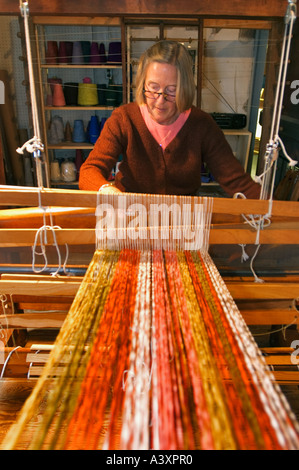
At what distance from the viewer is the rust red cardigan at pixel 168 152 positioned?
165 cm

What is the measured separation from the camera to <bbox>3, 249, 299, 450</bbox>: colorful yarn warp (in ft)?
2.20

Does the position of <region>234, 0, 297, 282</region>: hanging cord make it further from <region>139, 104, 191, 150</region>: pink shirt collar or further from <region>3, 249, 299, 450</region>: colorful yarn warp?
<region>139, 104, 191, 150</region>: pink shirt collar

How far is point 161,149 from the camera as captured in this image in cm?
167

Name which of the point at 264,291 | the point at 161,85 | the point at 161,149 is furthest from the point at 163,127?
the point at 264,291

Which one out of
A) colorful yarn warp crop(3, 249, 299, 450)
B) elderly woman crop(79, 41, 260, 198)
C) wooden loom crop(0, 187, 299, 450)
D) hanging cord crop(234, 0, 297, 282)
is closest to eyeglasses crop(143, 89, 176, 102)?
elderly woman crop(79, 41, 260, 198)

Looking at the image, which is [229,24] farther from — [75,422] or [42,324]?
[75,422]

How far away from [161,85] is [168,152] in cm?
31

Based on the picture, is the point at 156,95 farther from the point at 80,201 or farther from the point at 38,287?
the point at 38,287

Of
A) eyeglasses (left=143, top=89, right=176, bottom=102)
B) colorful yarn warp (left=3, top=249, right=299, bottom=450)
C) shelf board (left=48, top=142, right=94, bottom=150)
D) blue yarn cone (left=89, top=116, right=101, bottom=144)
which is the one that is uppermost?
eyeglasses (left=143, top=89, right=176, bottom=102)

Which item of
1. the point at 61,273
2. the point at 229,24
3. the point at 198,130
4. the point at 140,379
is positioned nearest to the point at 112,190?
the point at 61,273

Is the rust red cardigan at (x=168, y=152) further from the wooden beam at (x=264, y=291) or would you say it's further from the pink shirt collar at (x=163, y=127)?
the wooden beam at (x=264, y=291)

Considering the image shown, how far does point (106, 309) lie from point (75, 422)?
1.15 feet

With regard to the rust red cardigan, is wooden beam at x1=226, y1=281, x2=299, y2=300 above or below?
below

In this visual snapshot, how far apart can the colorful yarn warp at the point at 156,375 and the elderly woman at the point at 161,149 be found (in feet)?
2.14
